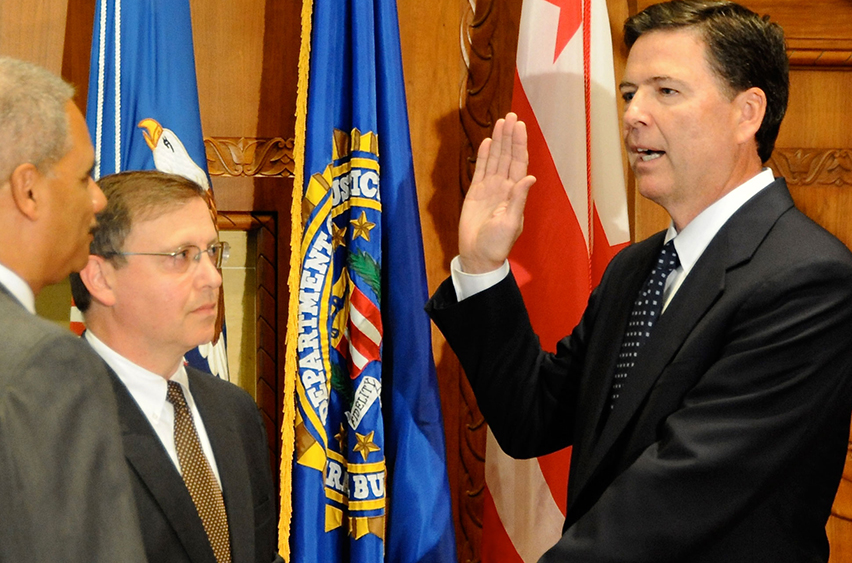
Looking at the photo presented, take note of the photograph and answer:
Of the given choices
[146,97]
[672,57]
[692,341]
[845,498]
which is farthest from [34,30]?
[845,498]

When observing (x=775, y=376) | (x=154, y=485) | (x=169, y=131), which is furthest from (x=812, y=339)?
(x=169, y=131)

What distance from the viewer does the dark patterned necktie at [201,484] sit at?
163 cm

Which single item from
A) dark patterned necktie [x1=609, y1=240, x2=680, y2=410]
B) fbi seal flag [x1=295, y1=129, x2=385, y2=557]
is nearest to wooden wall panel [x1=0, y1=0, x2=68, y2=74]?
fbi seal flag [x1=295, y1=129, x2=385, y2=557]

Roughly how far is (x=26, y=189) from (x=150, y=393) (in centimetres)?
60

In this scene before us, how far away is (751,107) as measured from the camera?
5.66 feet

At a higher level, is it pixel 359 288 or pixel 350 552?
pixel 359 288

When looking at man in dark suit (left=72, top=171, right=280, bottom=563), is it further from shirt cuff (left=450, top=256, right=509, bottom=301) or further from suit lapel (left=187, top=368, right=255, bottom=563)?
shirt cuff (left=450, top=256, right=509, bottom=301)

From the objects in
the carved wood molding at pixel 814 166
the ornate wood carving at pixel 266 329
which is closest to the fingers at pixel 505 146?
the ornate wood carving at pixel 266 329

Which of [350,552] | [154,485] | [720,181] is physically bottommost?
[350,552]

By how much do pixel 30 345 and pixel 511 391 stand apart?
44.5 inches

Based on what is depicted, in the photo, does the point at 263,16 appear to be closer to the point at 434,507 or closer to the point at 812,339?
the point at 434,507

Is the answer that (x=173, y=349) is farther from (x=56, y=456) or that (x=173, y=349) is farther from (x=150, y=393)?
(x=56, y=456)

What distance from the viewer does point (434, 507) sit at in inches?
94.3

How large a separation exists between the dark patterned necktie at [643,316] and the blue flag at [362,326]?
2.67ft
